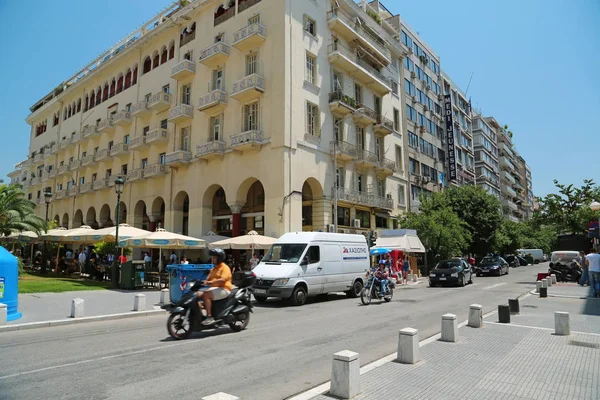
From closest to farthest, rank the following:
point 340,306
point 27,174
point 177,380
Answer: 1. point 177,380
2. point 340,306
3. point 27,174

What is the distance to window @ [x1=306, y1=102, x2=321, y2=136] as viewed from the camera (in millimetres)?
28041

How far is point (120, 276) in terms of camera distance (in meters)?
18.7

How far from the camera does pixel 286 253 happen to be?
1485 cm

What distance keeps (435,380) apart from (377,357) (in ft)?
4.99

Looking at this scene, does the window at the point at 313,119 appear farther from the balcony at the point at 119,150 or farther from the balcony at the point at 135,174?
the balcony at the point at 119,150

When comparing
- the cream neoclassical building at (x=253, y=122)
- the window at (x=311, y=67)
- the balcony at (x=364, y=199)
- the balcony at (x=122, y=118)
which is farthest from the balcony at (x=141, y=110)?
the balcony at (x=364, y=199)

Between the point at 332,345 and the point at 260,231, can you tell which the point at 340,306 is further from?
the point at 260,231

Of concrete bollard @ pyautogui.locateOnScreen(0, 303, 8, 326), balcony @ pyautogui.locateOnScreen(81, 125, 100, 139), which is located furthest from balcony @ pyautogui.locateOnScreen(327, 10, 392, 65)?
balcony @ pyautogui.locateOnScreen(81, 125, 100, 139)

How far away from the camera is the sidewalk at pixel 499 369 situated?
4.95m

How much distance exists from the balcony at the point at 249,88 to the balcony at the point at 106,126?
66.0 feet

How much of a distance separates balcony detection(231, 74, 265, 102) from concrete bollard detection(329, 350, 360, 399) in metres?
23.7

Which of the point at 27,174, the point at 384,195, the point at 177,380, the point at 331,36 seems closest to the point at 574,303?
the point at 177,380

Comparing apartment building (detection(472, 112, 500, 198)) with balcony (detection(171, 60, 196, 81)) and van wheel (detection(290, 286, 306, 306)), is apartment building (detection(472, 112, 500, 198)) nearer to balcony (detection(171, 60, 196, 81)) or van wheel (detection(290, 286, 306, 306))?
balcony (detection(171, 60, 196, 81))

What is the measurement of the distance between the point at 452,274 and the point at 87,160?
→ 4066 centimetres
